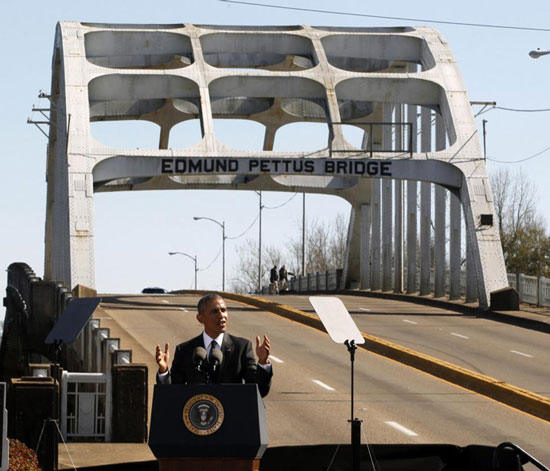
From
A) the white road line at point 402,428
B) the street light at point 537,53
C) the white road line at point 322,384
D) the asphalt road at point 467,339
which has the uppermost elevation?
the street light at point 537,53

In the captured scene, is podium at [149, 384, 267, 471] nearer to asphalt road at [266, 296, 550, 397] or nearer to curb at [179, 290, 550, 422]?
curb at [179, 290, 550, 422]

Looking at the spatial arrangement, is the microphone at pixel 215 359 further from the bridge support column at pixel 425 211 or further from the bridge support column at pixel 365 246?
the bridge support column at pixel 365 246

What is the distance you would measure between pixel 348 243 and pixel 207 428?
58.2m

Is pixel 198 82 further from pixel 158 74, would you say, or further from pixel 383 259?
pixel 383 259

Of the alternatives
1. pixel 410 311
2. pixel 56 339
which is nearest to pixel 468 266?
pixel 410 311

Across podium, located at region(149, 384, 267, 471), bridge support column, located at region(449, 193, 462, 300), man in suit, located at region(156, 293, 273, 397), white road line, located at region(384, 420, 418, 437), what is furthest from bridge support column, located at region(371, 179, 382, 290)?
podium, located at region(149, 384, 267, 471)

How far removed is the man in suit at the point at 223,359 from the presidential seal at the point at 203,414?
63 cm

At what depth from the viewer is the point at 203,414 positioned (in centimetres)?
836

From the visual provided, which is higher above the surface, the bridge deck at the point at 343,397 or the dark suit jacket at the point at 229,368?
the dark suit jacket at the point at 229,368

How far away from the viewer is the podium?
8.27 meters

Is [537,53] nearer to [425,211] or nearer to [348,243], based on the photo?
[425,211]

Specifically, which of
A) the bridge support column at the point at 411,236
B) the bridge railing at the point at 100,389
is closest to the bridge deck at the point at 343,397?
the bridge railing at the point at 100,389

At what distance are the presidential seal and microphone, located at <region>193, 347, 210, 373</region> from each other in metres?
0.53

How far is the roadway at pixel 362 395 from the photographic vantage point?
1775 cm
